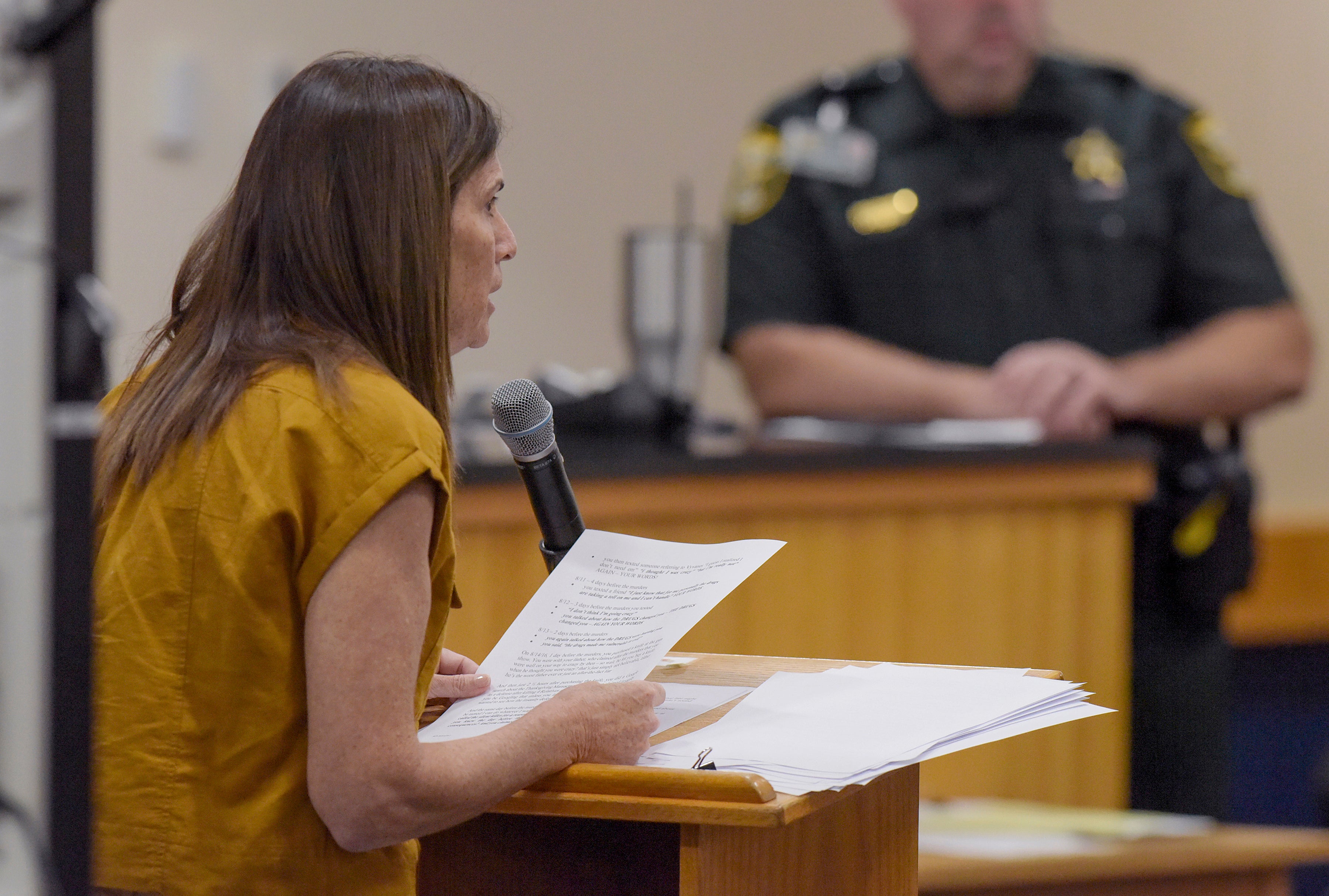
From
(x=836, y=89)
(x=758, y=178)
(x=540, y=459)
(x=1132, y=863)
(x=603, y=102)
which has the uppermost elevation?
(x=603, y=102)

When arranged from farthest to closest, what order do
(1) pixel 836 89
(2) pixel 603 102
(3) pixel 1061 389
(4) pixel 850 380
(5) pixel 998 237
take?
(2) pixel 603 102, (1) pixel 836 89, (5) pixel 998 237, (4) pixel 850 380, (3) pixel 1061 389

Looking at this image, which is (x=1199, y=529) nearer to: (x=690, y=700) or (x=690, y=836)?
(x=690, y=700)

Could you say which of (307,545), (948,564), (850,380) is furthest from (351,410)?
(850,380)

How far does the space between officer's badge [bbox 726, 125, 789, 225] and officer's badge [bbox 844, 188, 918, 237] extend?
13 centimetres

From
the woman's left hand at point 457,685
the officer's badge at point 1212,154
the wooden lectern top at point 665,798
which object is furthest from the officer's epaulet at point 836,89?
the wooden lectern top at point 665,798

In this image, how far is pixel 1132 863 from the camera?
73.2 inches

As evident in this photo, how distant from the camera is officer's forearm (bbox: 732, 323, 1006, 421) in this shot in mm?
2520

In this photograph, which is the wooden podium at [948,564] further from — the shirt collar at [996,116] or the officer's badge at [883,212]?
the shirt collar at [996,116]

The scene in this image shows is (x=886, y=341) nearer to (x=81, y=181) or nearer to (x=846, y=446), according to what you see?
(x=846, y=446)

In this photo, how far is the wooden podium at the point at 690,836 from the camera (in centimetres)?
93

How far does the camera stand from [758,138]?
276 centimetres

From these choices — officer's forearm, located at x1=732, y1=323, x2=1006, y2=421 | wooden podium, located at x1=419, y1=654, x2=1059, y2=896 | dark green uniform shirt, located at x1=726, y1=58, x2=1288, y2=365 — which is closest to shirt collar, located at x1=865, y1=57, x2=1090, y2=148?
dark green uniform shirt, located at x1=726, y1=58, x2=1288, y2=365

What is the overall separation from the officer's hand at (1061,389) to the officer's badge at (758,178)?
50 cm

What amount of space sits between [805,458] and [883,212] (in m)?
0.61
